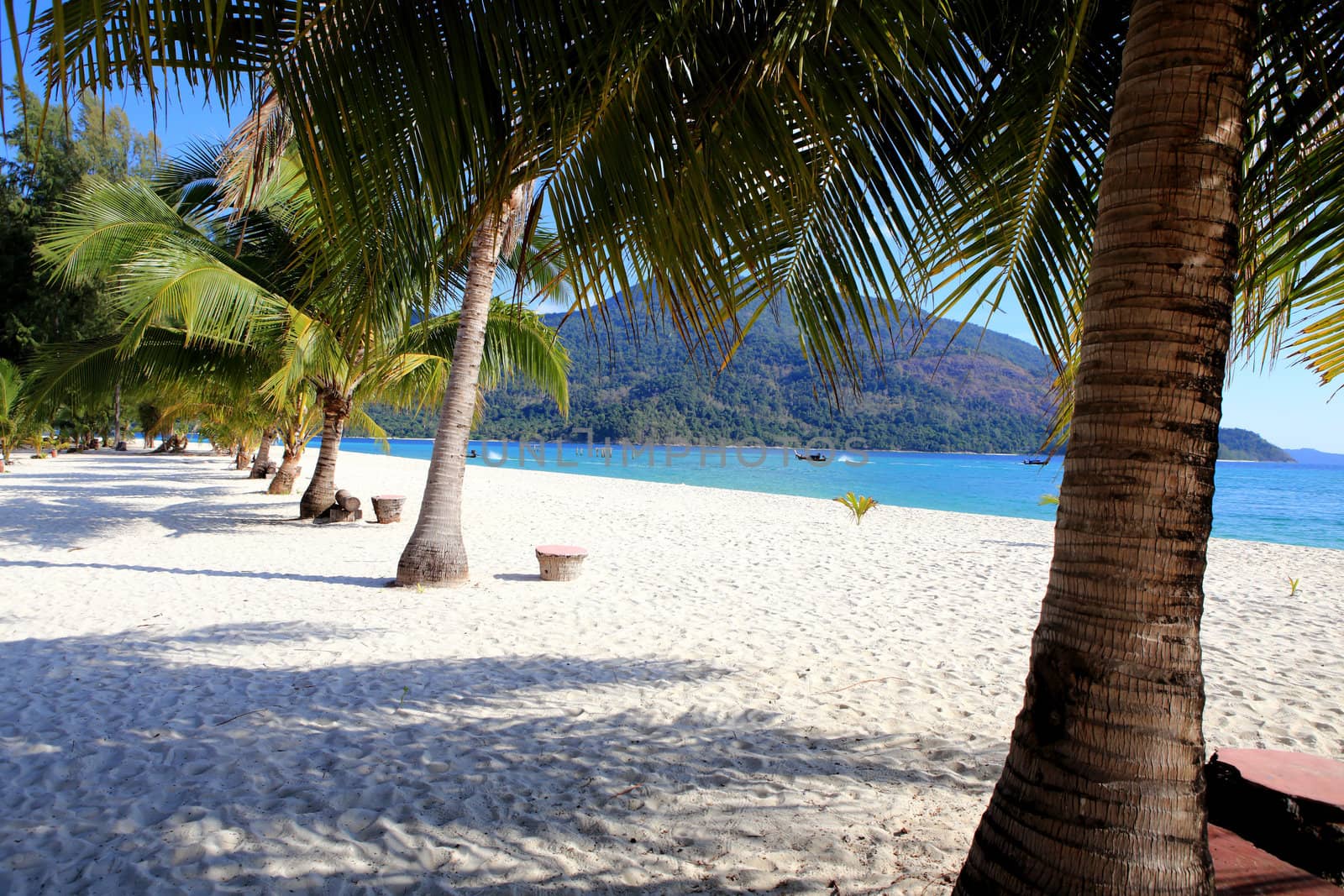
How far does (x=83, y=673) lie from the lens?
450 centimetres

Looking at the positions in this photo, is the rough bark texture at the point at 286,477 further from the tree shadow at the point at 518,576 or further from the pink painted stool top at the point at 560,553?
the pink painted stool top at the point at 560,553

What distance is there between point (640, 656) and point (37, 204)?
26.2m

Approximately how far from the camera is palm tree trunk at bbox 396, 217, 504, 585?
270 inches

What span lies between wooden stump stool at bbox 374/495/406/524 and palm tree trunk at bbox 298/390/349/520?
2.77 ft

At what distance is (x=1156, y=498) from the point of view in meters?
1.72

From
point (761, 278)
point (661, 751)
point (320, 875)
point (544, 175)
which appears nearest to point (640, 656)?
point (661, 751)

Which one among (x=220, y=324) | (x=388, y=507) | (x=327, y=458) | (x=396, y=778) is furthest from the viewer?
(x=327, y=458)

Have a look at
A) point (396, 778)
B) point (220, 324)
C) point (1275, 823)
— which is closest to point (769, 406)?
point (220, 324)

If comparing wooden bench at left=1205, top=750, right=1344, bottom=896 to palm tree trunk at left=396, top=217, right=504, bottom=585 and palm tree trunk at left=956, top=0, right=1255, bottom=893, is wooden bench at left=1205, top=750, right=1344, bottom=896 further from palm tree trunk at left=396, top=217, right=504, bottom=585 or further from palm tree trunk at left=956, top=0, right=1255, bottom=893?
palm tree trunk at left=396, top=217, right=504, bottom=585

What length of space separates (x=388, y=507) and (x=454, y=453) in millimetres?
4930

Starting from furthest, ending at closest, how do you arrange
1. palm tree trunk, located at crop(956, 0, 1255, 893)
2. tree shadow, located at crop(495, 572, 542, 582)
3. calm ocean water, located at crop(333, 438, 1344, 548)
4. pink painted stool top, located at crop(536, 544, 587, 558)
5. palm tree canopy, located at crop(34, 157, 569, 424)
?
calm ocean water, located at crop(333, 438, 1344, 548) → palm tree canopy, located at crop(34, 157, 569, 424) → tree shadow, located at crop(495, 572, 542, 582) → pink painted stool top, located at crop(536, 544, 587, 558) → palm tree trunk, located at crop(956, 0, 1255, 893)

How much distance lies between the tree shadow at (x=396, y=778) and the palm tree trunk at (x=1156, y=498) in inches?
47.4

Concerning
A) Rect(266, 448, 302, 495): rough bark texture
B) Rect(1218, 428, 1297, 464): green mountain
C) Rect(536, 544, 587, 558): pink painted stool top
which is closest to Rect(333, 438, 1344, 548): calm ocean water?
Rect(536, 544, 587, 558): pink painted stool top

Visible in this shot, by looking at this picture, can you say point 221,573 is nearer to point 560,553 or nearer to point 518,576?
point 518,576
